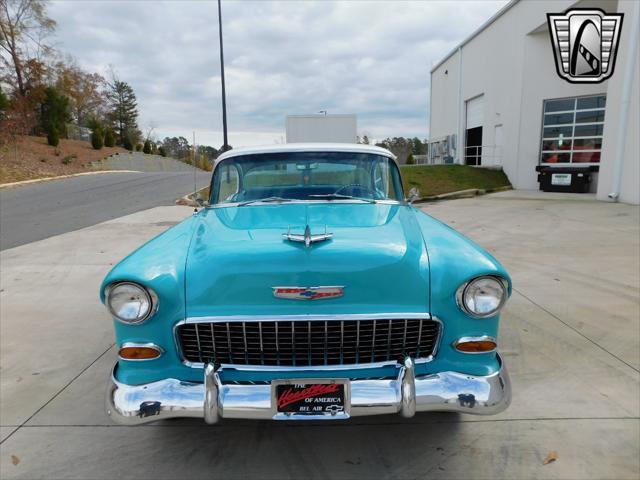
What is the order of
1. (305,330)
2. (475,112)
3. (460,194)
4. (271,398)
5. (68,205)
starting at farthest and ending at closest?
(475,112)
(460,194)
(68,205)
(305,330)
(271,398)

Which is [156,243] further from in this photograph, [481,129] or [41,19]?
[41,19]

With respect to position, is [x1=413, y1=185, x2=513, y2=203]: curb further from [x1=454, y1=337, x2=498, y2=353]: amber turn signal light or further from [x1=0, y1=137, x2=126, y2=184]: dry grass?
[x1=0, y1=137, x2=126, y2=184]: dry grass

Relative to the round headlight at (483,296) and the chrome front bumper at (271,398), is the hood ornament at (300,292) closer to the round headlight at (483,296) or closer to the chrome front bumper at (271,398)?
the chrome front bumper at (271,398)

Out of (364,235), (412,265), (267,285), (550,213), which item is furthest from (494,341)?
(550,213)

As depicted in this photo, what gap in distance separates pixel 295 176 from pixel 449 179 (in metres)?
14.9

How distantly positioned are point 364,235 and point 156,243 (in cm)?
118

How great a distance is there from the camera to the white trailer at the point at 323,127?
9109mm

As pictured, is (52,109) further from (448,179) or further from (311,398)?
(311,398)

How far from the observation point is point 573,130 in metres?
16.3

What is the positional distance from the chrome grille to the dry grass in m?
23.5

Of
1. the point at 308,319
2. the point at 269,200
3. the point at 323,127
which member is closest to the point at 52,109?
the point at 323,127

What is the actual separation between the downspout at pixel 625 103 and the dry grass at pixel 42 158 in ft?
81.1

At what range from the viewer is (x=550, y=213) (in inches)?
432

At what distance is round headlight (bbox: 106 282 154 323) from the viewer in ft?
6.68
